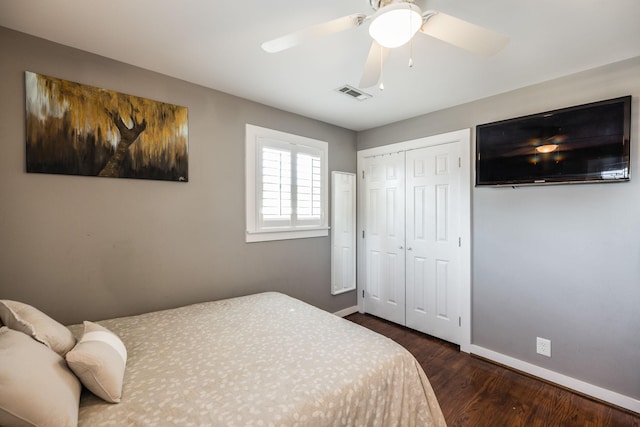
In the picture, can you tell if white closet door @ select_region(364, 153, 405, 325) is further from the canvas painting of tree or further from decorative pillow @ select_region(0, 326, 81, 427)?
decorative pillow @ select_region(0, 326, 81, 427)

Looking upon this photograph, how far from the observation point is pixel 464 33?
1.28 metres

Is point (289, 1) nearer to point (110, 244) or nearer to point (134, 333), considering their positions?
point (110, 244)

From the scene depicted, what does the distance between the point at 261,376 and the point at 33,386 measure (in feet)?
2.63

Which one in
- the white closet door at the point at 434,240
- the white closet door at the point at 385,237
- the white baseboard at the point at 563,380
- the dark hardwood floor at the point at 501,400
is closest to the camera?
the dark hardwood floor at the point at 501,400

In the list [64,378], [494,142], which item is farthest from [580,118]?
[64,378]

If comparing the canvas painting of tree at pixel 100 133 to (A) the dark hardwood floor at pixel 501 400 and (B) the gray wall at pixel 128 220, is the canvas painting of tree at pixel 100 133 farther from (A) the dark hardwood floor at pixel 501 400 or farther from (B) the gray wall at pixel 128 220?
(A) the dark hardwood floor at pixel 501 400

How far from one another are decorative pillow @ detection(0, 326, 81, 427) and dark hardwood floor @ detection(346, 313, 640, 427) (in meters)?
2.10

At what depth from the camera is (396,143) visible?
3449 mm

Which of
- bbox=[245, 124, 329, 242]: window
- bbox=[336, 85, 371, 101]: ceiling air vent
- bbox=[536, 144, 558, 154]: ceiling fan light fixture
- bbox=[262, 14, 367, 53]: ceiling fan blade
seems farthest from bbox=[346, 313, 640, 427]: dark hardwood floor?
bbox=[336, 85, 371, 101]: ceiling air vent

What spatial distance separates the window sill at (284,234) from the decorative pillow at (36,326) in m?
1.57

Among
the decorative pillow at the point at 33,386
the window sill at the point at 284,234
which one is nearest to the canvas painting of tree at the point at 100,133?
the window sill at the point at 284,234

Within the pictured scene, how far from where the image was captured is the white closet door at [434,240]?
9.68 feet

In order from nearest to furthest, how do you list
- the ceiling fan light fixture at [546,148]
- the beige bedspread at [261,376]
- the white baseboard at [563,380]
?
the beige bedspread at [261,376]
the white baseboard at [563,380]
the ceiling fan light fixture at [546,148]

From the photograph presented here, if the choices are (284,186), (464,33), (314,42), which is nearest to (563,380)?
(464,33)
